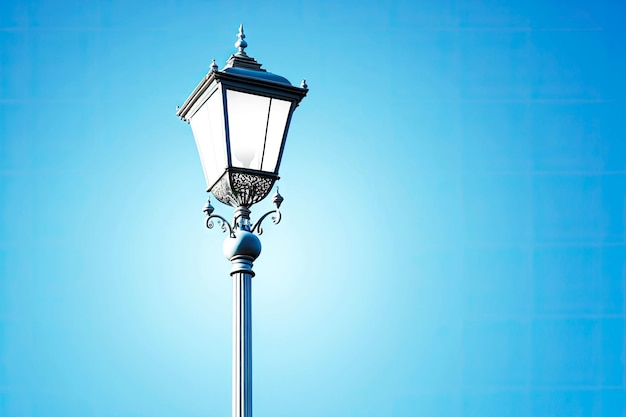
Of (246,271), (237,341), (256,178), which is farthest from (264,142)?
(237,341)

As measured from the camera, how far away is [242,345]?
884 centimetres

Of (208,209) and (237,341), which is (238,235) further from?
(237,341)

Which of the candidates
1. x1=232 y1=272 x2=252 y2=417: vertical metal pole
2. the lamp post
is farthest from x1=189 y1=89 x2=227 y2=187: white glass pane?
x1=232 y1=272 x2=252 y2=417: vertical metal pole

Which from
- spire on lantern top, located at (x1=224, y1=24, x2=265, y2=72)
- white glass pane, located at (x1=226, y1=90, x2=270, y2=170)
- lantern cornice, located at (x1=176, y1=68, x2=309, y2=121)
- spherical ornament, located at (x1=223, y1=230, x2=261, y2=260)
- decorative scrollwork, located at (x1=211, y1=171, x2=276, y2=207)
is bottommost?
spherical ornament, located at (x1=223, y1=230, x2=261, y2=260)

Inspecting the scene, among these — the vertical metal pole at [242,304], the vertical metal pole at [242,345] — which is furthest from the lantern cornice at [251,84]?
the vertical metal pole at [242,345]

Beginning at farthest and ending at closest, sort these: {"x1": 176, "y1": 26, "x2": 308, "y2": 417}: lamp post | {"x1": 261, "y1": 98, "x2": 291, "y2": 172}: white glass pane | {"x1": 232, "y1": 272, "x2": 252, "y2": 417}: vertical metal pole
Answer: {"x1": 261, "y1": 98, "x2": 291, "y2": 172}: white glass pane → {"x1": 176, "y1": 26, "x2": 308, "y2": 417}: lamp post → {"x1": 232, "y1": 272, "x2": 252, "y2": 417}: vertical metal pole

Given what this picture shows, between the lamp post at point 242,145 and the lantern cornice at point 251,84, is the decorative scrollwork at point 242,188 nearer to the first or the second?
the lamp post at point 242,145

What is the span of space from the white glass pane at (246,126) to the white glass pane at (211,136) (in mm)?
76

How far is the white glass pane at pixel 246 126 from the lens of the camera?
9156 millimetres

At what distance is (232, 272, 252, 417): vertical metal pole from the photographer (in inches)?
342

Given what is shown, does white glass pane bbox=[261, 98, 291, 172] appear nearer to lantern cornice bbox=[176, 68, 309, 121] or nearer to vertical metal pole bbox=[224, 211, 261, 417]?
lantern cornice bbox=[176, 68, 309, 121]

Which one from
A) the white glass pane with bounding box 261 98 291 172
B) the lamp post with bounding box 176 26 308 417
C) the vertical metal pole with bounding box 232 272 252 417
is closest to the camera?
the vertical metal pole with bounding box 232 272 252 417

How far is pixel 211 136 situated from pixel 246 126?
325mm

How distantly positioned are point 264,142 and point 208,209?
2.20 feet
